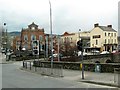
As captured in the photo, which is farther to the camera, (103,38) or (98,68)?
(103,38)

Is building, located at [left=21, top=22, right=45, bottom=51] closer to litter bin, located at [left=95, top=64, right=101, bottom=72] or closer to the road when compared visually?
litter bin, located at [left=95, top=64, right=101, bottom=72]

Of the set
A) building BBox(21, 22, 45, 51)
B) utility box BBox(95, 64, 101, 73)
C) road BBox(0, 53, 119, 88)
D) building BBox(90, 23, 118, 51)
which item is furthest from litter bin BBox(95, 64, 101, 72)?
building BBox(21, 22, 45, 51)

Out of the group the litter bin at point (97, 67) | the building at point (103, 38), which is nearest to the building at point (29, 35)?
the building at point (103, 38)

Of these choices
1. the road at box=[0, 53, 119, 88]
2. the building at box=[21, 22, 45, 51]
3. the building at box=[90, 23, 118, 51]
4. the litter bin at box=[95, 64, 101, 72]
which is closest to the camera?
the road at box=[0, 53, 119, 88]

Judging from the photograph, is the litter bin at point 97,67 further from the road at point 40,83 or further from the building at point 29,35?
the building at point 29,35

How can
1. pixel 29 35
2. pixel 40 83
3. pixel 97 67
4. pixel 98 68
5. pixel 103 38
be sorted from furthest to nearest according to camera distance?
pixel 29 35 → pixel 103 38 → pixel 97 67 → pixel 98 68 → pixel 40 83

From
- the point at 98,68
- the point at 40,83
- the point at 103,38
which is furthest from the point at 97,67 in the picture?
the point at 103,38

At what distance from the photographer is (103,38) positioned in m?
115

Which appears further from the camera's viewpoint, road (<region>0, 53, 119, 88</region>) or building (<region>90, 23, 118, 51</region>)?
building (<region>90, 23, 118, 51</region>)

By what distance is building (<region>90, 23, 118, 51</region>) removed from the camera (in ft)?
375

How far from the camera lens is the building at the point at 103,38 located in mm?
114375

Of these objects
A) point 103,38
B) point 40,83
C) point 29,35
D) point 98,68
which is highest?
point 29,35

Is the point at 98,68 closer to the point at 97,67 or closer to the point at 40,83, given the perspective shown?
the point at 97,67

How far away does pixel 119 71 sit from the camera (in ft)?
85.9
